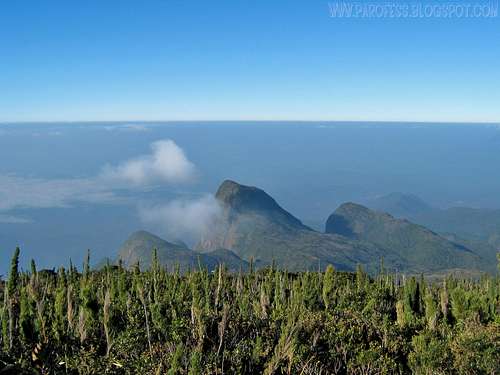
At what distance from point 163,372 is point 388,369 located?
1841 centimetres

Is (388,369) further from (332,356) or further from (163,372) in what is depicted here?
(163,372)

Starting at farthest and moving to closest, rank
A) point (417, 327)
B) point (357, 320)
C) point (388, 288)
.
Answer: point (388, 288), point (417, 327), point (357, 320)

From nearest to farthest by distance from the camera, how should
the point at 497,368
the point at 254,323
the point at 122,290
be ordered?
the point at 497,368, the point at 254,323, the point at 122,290

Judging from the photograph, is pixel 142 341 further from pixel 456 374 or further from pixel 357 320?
pixel 456 374

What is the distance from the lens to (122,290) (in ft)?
202

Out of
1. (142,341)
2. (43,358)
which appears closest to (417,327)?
(142,341)

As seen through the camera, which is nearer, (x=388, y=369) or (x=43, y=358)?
(x=43, y=358)

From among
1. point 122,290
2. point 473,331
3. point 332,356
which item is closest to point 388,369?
point 332,356

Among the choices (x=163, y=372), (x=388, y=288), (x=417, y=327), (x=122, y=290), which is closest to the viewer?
(x=163, y=372)

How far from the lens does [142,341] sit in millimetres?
39156

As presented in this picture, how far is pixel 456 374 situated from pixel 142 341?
82.3ft

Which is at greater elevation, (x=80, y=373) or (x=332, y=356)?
(x=80, y=373)

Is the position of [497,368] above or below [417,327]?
above

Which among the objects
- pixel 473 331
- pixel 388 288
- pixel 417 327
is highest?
pixel 473 331
